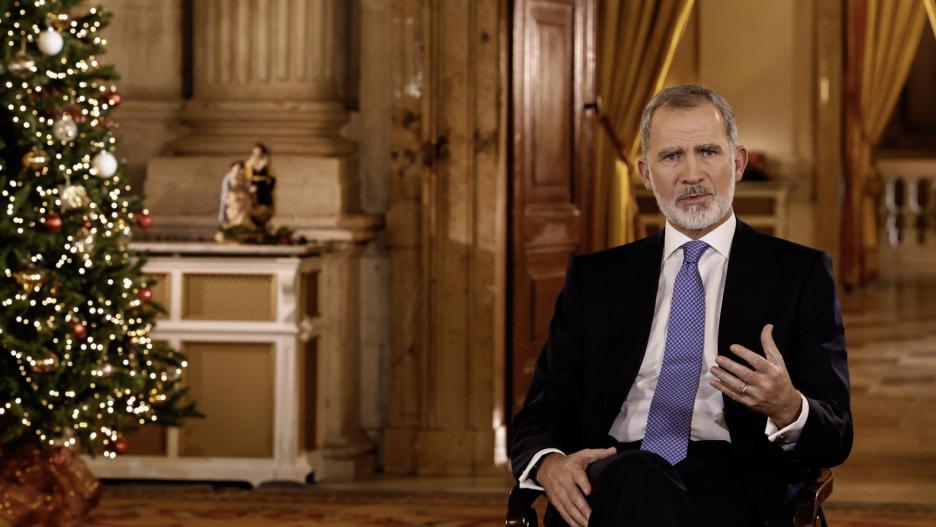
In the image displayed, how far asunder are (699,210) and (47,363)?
117 inches

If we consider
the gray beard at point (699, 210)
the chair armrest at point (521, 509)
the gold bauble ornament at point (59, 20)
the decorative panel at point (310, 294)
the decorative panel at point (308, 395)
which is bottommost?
the decorative panel at point (308, 395)

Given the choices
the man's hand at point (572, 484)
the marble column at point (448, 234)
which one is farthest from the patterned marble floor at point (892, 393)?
the man's hand at point (572, 484)

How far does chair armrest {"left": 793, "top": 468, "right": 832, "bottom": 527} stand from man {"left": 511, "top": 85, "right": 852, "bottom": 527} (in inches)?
1.6

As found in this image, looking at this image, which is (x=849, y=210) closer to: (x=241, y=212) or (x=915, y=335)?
(x=915, y=335)

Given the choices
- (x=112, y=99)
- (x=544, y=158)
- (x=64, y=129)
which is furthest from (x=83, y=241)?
(x=544, y=158)

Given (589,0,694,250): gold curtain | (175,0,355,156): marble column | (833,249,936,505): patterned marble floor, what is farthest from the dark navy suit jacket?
(589,0,694,250): gold curtain

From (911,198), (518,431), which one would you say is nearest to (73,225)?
(518,431)

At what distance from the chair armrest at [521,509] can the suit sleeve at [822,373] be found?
471 mm

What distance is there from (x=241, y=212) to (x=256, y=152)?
0.24 m

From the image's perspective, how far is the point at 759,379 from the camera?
2652mm

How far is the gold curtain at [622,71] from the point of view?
297 inches

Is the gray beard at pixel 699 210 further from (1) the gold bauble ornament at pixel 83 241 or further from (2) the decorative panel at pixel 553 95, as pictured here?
(2) the decorative panel at pixel 553 95

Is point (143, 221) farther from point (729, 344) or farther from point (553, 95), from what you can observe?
point (729, 344)

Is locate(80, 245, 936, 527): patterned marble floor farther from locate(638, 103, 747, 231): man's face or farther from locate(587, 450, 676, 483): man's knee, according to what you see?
locate(587, 450, 676, 483): man's knee
